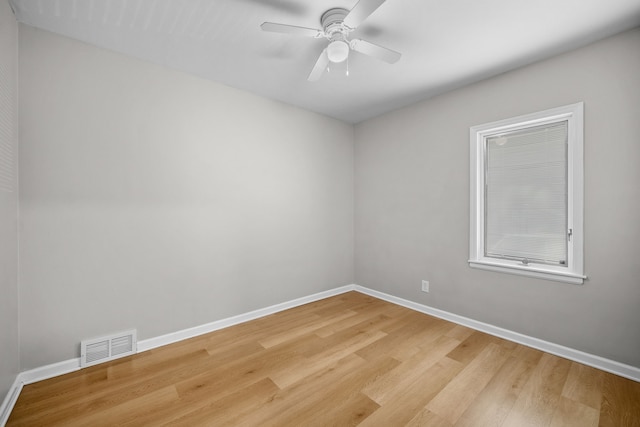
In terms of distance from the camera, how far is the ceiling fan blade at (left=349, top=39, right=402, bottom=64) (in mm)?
1809

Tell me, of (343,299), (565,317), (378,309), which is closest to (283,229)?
(343,299)

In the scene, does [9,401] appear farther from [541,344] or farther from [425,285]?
[541,344]

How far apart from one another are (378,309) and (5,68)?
12.4 feet

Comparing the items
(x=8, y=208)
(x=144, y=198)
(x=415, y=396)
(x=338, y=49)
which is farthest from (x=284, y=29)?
(x=415, y=396)

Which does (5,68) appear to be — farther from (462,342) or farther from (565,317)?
(565,317)

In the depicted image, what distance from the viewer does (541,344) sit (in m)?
2.34

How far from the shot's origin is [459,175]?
2.90 metres

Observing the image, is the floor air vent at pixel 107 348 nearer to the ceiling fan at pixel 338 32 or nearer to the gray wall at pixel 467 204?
the ceiling fan at pixel 338 32

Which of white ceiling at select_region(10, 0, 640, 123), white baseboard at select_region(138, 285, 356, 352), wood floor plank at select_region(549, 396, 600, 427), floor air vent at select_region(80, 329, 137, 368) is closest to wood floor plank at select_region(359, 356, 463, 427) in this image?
wood floor plank at select_region(549, 396, 600, 427)

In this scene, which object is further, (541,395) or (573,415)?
(541,395)

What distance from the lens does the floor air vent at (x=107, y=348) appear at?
208 cm

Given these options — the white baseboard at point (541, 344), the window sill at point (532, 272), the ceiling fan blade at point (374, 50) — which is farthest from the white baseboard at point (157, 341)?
the ceiling fan blade at point (374, 50)

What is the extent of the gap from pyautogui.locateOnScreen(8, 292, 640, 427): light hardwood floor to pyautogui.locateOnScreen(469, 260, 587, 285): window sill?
0.65 meters

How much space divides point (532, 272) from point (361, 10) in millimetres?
2534
